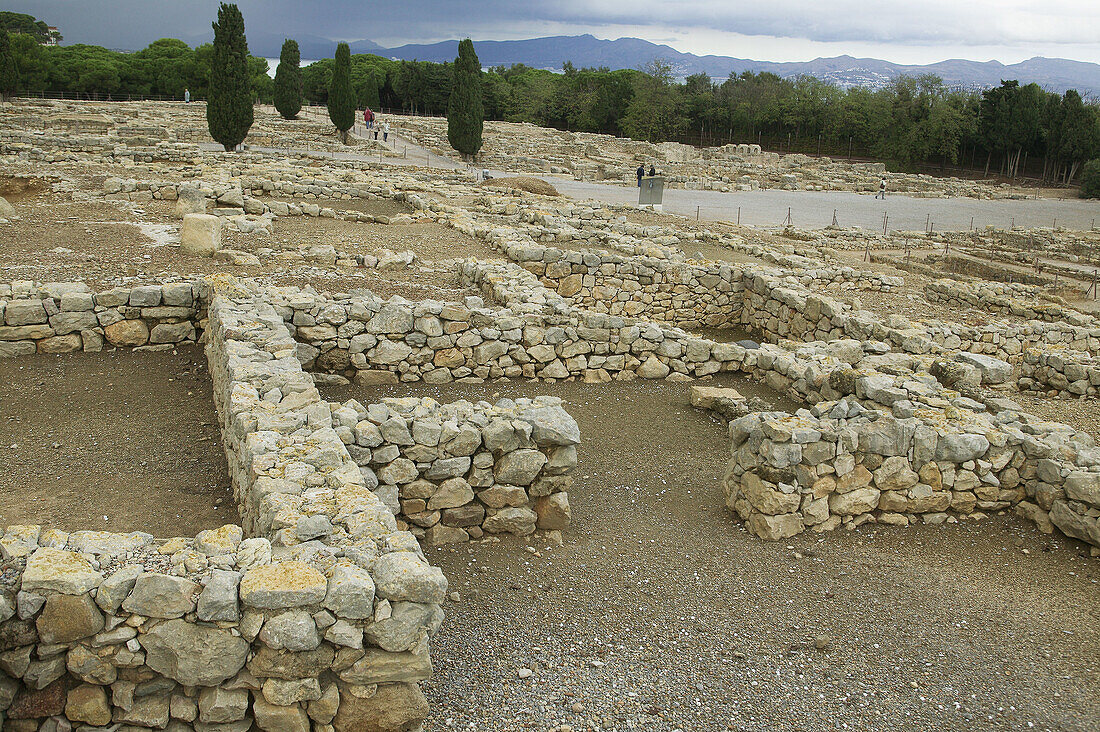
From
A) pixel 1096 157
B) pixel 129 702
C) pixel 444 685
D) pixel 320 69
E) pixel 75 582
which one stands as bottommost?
pixel 444 685

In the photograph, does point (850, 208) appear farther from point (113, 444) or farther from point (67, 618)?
point (67, 618)

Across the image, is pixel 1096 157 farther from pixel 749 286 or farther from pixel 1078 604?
pixel 1078 604

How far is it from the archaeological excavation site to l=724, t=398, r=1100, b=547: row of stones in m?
0.03

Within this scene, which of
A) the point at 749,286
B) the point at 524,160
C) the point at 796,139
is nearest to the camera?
the point at 749,286

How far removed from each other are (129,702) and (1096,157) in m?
56.5

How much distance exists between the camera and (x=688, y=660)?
511 cm

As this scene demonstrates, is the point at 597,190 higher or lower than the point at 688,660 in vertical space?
higher

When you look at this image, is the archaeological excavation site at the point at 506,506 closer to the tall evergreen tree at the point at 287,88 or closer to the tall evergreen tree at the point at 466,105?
the tall evergreen tree at the point at 466,105

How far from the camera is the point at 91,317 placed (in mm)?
9094

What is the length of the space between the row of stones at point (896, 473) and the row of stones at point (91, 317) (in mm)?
6756

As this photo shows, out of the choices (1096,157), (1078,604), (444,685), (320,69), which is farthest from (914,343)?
(320,69)

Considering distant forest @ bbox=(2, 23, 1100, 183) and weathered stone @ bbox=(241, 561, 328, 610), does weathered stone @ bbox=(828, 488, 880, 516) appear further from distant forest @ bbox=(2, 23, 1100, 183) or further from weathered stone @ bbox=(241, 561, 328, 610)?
distant forest @ bbox=(2, 23, 1100, 183)

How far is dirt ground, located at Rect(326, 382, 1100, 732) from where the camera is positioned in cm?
469

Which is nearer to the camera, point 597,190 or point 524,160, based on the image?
point 597,190
